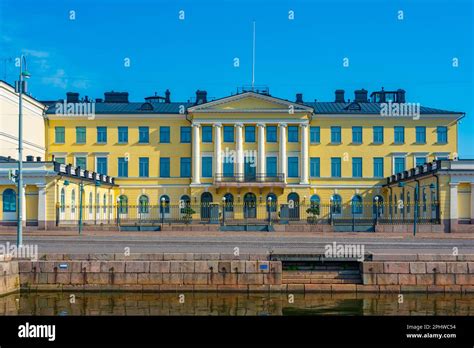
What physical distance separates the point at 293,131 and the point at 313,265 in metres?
39.5

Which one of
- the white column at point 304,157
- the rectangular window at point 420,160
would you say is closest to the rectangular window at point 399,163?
the rectangular window at point 420,160

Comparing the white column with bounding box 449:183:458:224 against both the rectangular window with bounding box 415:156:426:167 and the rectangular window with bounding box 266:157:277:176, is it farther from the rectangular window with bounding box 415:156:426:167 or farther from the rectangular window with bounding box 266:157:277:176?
the rectangular window with bounding box 266:157:277:176

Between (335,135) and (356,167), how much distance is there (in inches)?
156

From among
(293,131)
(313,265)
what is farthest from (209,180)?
(313,265)

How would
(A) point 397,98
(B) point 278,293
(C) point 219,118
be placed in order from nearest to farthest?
(B) point 278,293 < (C) point 219,118 < (A) point 397,98

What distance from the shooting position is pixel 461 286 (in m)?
21.8

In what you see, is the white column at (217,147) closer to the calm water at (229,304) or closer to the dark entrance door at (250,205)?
the dark entrance door at (250,205)

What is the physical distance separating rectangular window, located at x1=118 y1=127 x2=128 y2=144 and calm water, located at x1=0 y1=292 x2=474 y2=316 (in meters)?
41.6

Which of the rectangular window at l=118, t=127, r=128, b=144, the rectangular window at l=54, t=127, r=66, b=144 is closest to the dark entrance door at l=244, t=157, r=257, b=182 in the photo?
the rectangular window at l=118, t=127, r=128, b=144

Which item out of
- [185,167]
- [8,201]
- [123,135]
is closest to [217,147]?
[185,167]

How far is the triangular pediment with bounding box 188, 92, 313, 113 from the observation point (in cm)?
5978

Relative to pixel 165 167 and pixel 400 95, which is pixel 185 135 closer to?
pixel 165 167

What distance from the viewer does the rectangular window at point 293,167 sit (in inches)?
2403
